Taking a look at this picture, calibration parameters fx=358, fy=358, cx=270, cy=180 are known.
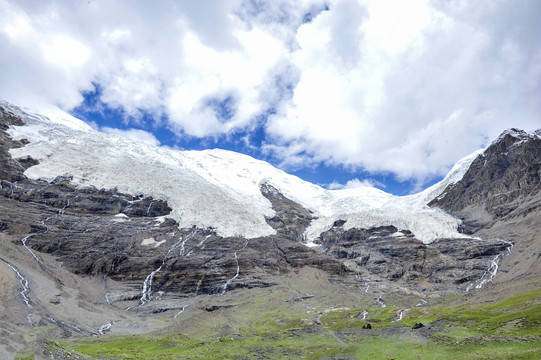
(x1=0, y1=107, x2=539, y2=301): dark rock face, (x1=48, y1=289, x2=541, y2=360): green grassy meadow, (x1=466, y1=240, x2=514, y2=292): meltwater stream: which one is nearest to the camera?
(x1=48, y1=289, x2=541, y2=360): green grassy meadow

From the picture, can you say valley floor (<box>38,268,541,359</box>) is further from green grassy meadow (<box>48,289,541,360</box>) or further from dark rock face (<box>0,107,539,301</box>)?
dark rock face (<box>0,107,539,301</box>)

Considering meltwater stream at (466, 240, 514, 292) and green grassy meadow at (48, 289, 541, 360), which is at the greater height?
meltwater stream at (466, 240, 514, 292)

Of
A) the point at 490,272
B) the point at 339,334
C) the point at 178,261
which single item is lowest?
the point at 339,334

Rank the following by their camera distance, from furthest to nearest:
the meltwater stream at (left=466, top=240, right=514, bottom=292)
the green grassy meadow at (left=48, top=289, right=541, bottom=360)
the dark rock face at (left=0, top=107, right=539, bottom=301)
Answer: the dark rock face at (left=0, top=107, right=539, bottom=301)
the meltwater stream at (left=466, top=240, right=514, bottom=292)
the green grassy meadow at (left=48, top=289, right=541, bottom=360)

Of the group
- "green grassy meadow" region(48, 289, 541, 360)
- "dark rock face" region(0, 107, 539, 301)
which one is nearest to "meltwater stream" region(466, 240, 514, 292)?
"dark rock face" region(0, 107, 539, 301)

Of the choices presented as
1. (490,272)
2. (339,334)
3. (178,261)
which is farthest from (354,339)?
(178,261)

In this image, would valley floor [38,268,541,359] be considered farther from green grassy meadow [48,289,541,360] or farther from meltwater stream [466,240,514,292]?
meltwater stream [466,240,514,292]

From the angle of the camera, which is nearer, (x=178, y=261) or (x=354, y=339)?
(x=354, y=339)

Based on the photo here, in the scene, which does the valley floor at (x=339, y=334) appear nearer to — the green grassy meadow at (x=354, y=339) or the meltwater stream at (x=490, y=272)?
the green grassy meadow at (x=354, y=339)

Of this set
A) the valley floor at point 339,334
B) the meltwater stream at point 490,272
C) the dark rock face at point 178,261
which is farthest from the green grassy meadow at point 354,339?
the meltwater stream at point 490,272

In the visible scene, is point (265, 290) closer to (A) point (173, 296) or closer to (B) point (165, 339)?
(A) point (173, 296)

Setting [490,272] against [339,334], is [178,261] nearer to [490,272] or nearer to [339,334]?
[339,334]

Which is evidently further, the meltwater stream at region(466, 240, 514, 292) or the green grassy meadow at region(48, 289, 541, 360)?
the meltwater stream at region(466, 240, 514, 292)

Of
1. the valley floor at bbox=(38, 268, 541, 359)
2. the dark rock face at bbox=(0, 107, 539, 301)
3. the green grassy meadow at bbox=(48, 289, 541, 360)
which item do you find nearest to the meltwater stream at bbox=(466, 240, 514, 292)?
the dark rock face at bbox=(0, 107, 539, 301)
